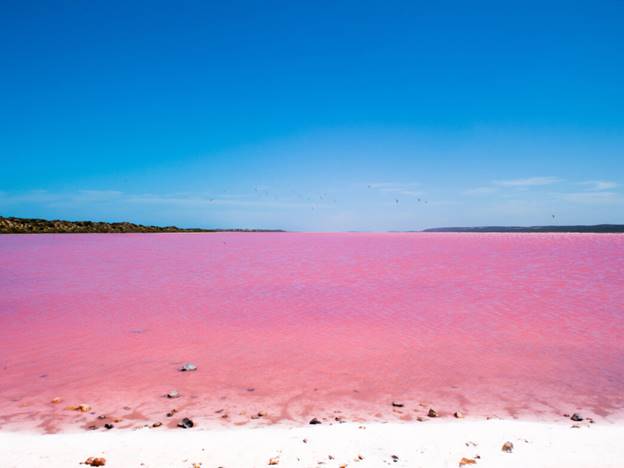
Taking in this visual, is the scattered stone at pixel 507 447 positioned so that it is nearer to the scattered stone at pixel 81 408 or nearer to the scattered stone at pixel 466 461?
the scattered stone at pixel 466 461

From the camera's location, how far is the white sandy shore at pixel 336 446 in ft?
13.4

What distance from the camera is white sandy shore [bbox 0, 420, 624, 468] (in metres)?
4.08

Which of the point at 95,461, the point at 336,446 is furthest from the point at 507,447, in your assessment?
the point at 95,461

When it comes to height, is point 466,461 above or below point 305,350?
above

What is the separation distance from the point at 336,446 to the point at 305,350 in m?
3.91

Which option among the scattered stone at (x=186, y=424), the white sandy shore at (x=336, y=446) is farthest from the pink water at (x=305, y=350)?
the white sandy shore at (x=336, y=446)

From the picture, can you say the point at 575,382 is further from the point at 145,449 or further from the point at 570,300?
the point at 570,300

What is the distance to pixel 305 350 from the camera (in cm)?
830

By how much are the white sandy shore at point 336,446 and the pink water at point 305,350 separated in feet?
1.88

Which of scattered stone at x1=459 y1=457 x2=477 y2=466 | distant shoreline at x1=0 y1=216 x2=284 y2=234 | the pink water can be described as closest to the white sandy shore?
scattered stone at x1=459 y1=457 x2=477 y2=466

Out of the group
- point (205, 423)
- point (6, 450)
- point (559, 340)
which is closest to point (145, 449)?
point (205, 423)

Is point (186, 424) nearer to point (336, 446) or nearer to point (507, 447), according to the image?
point (336, 446)

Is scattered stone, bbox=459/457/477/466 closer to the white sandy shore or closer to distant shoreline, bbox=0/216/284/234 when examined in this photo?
the white sandy shore

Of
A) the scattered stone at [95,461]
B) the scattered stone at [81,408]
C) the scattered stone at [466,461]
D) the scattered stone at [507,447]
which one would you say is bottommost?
the scattered stone at [81,408]
